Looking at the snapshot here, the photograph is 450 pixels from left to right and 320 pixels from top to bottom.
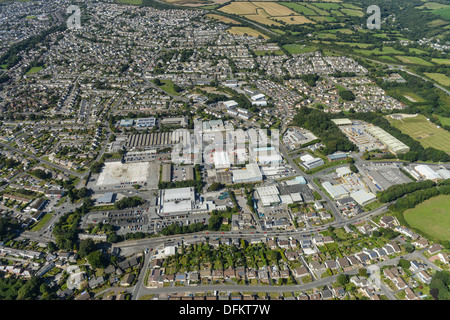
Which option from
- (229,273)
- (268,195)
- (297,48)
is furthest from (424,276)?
(297,48)

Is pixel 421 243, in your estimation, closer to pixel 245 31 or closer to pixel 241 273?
pixel 241 273

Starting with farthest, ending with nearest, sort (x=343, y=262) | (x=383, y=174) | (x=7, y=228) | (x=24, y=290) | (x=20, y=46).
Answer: (x=20, y=46) → (x=383, y=174) → (x=7, y=228) → (x=343, y=262) → (x=24, y=290)

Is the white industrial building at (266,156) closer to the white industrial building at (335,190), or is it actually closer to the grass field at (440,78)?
the white industrial building at (335,190)

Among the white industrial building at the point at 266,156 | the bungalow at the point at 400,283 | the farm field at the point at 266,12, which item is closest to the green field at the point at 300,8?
the farm field at the point at 266,12

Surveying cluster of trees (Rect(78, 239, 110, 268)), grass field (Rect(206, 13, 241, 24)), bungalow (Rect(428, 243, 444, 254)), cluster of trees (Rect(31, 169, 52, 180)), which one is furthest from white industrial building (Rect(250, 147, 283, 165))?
grass field (Rect(206, 13, 241, 24))

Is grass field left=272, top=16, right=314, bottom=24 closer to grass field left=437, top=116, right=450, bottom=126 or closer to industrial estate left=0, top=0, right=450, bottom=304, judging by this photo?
industrial estate left=0, top=0, right=450, bottom=304
